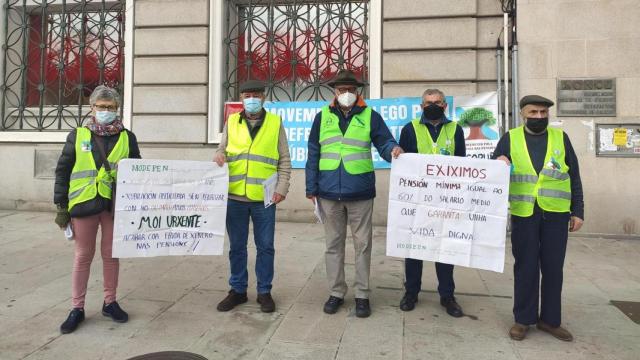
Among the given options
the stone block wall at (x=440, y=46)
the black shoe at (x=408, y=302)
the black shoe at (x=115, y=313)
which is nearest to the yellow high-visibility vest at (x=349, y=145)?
the black shoe at (x=408, y=302)

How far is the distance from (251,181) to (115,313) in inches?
60.2

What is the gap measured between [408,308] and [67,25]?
9.01 meters

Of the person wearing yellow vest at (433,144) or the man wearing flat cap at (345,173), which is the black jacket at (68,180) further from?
the person wearing yellow vest at (433,144)

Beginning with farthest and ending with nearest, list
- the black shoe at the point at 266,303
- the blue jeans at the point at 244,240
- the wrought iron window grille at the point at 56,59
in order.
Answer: the wrought iron window grille at the point at 56,59
the blue jeans at the point at 244,240
the black shoe at the point at 266,303

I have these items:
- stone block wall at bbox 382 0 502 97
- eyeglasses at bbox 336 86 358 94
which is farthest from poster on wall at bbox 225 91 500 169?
eyeglasses at bbox 336 86 358 94

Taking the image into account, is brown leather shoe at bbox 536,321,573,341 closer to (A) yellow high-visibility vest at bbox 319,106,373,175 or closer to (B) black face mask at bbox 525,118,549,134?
(B) black face mask at bbox 525,118,549,134

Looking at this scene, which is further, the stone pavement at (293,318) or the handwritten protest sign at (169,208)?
the handwritten protest sign at (169,208)

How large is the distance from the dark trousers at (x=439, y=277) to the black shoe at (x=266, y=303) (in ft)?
3.98

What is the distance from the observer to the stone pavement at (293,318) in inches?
122

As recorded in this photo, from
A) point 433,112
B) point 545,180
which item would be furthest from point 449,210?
point 433,112

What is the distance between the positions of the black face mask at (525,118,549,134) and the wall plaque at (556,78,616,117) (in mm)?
4471

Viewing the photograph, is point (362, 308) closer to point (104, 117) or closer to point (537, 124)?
point (537, 124)

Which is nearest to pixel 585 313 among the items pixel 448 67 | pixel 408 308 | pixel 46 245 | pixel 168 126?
pixel 408 308

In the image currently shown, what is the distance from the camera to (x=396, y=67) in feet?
25.3
